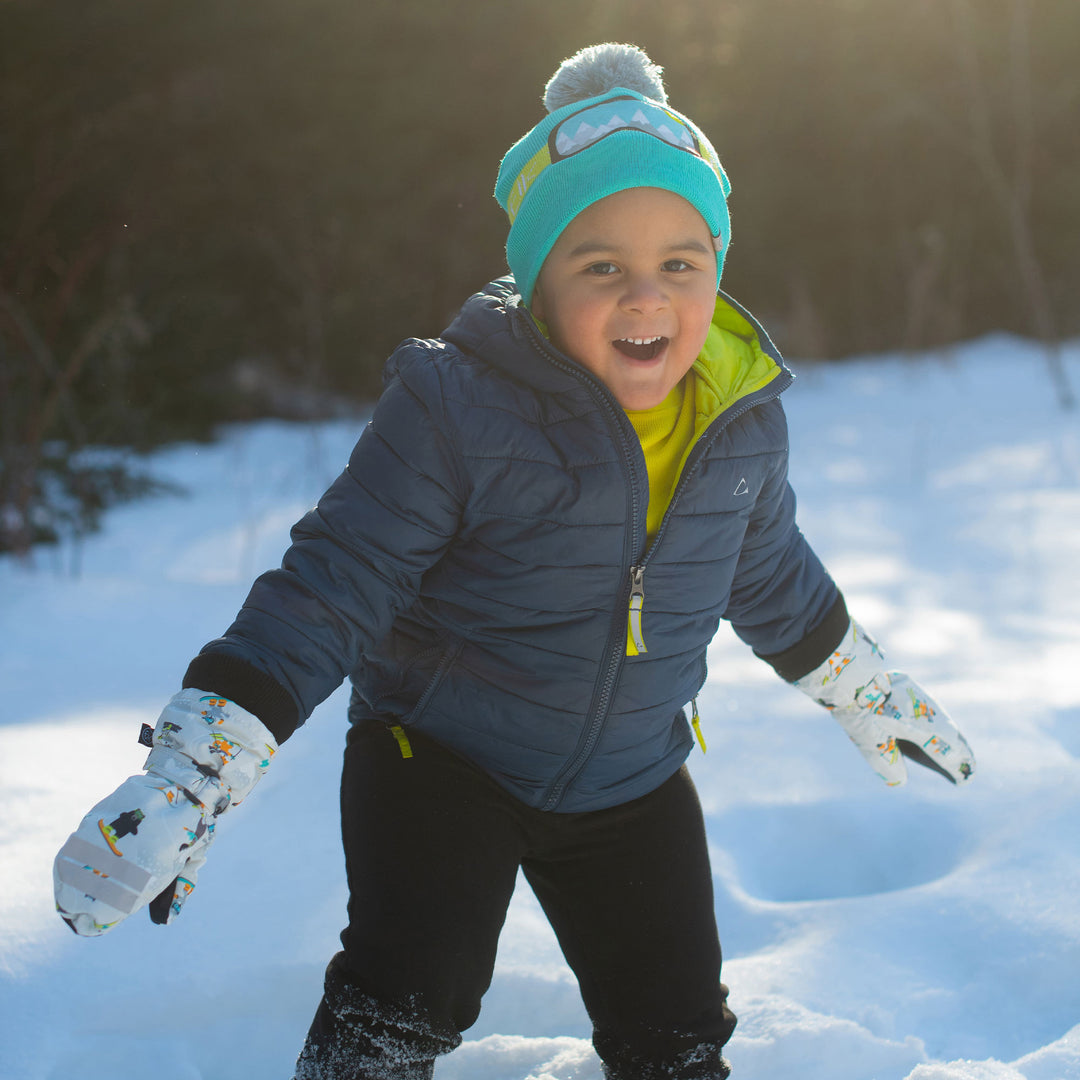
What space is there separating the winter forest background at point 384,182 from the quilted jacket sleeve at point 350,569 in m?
2.20

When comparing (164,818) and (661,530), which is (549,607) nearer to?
(661,530)

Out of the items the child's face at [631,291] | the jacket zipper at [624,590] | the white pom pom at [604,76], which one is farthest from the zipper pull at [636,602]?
the white pom pom at [604,76]

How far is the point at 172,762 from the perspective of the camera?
1011mm

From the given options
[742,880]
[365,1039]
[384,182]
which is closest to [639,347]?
[365,1039]

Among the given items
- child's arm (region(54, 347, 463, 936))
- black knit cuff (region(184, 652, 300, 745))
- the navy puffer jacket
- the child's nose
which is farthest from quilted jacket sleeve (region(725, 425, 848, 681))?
black knit cuff (region(184, 652, 300, 745))

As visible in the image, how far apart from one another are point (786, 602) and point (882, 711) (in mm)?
220

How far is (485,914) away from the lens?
47.1 inches

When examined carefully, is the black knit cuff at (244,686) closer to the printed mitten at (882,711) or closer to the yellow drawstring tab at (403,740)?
the yellow drawstring tab at (403,740)

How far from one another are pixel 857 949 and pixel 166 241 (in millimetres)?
6068

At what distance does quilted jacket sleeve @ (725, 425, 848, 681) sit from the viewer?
4.87ft

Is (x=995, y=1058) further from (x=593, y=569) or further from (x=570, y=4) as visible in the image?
(x=570, y=4)

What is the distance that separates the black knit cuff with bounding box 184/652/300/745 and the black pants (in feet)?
0.71

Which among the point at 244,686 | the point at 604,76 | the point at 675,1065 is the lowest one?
the point at 675,1065

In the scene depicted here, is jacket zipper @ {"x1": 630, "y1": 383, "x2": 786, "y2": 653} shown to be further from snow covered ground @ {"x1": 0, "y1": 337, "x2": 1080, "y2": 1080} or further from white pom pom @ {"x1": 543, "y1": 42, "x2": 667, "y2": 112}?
snow covered ground @ {"x1": 0, "y1": 337, "x2": 1080, "y2": 1080}
